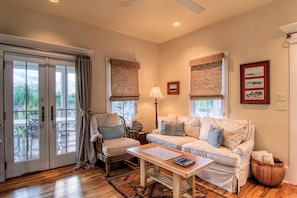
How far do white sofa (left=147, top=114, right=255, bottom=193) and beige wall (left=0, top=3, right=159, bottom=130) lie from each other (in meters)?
1.44

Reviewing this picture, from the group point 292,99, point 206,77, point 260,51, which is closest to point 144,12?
point 206,77

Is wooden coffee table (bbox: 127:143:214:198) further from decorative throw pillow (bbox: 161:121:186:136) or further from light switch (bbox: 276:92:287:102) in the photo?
A: light switch (bbox: 276:92:287:102)

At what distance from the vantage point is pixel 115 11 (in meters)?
Result: 3.20

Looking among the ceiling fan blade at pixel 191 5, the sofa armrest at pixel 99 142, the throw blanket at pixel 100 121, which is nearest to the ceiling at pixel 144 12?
the ceiling fan blade at pixel 191 5

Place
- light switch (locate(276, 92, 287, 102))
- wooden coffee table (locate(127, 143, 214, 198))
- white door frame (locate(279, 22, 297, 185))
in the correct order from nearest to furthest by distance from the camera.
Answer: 1. wooden coffee table (locate(127, 143, 214, 198))
2. white door frame (locate(279, 22, 297, 185))
3. light switch (locate(276, 92, 287, 102))

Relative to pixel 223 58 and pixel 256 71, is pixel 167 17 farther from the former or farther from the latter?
pixel 256 71

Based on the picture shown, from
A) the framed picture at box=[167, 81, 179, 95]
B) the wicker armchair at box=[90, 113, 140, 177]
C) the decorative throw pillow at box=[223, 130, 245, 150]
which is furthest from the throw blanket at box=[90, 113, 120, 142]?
the decorative throw pillow at box=[223, 130, 245, 150]

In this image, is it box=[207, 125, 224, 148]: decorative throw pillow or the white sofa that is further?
box=[207, 125, 224, 148]: decorative throw pillow

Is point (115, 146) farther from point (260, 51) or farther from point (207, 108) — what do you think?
point (260, 51)

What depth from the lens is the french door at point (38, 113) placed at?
2941mm

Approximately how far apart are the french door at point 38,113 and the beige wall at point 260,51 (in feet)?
10.0

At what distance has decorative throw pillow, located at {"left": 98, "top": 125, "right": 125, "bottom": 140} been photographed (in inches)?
138

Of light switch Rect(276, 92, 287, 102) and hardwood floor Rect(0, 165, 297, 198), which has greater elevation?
light switch Rect(276, 92, 287, 102)

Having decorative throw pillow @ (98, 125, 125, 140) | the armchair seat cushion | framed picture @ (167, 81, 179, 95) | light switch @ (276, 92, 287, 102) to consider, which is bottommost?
the armchair seat cushion
